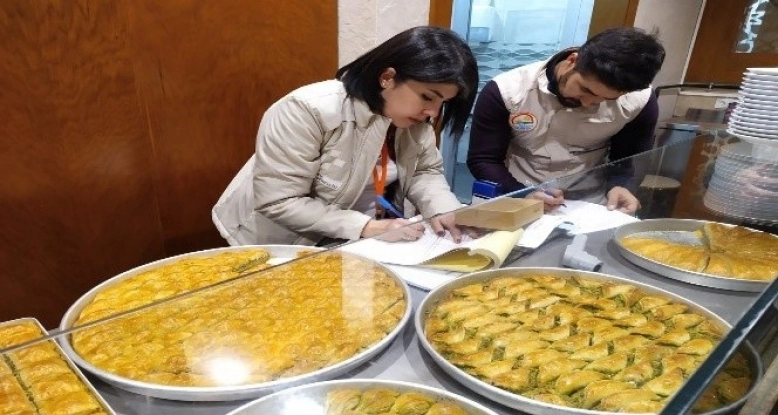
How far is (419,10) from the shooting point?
2.96 m

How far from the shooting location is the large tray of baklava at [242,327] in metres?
0.82

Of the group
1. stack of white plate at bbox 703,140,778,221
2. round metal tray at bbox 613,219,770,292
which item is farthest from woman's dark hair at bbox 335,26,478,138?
stack of white plate at bbox 703,140,778,221

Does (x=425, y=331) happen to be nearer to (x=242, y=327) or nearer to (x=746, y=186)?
(x=242, y=327)

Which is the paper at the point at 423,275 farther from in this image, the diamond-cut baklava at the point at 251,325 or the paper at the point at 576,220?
the paper at the point at 576,220

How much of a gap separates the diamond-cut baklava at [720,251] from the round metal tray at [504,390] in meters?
0.17

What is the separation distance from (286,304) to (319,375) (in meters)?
0.26

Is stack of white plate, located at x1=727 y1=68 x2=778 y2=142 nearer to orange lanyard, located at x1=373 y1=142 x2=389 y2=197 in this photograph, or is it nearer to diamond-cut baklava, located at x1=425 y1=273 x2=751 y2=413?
diamond-cut baklava, located at x1=425 y1=273 x2=751 y2=413

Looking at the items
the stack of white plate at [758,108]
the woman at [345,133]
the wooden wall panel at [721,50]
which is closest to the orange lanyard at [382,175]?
the woman at [345,133]

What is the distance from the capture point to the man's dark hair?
188cm

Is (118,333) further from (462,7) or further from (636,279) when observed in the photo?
(462,7)

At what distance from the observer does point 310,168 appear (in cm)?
177

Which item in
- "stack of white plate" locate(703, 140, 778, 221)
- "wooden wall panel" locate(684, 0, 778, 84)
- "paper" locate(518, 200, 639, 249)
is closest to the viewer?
"paper" locate(518, 200, 639, 249)

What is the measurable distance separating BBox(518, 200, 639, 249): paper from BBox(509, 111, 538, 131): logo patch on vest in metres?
0.90

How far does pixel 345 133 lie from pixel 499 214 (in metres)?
0.69
